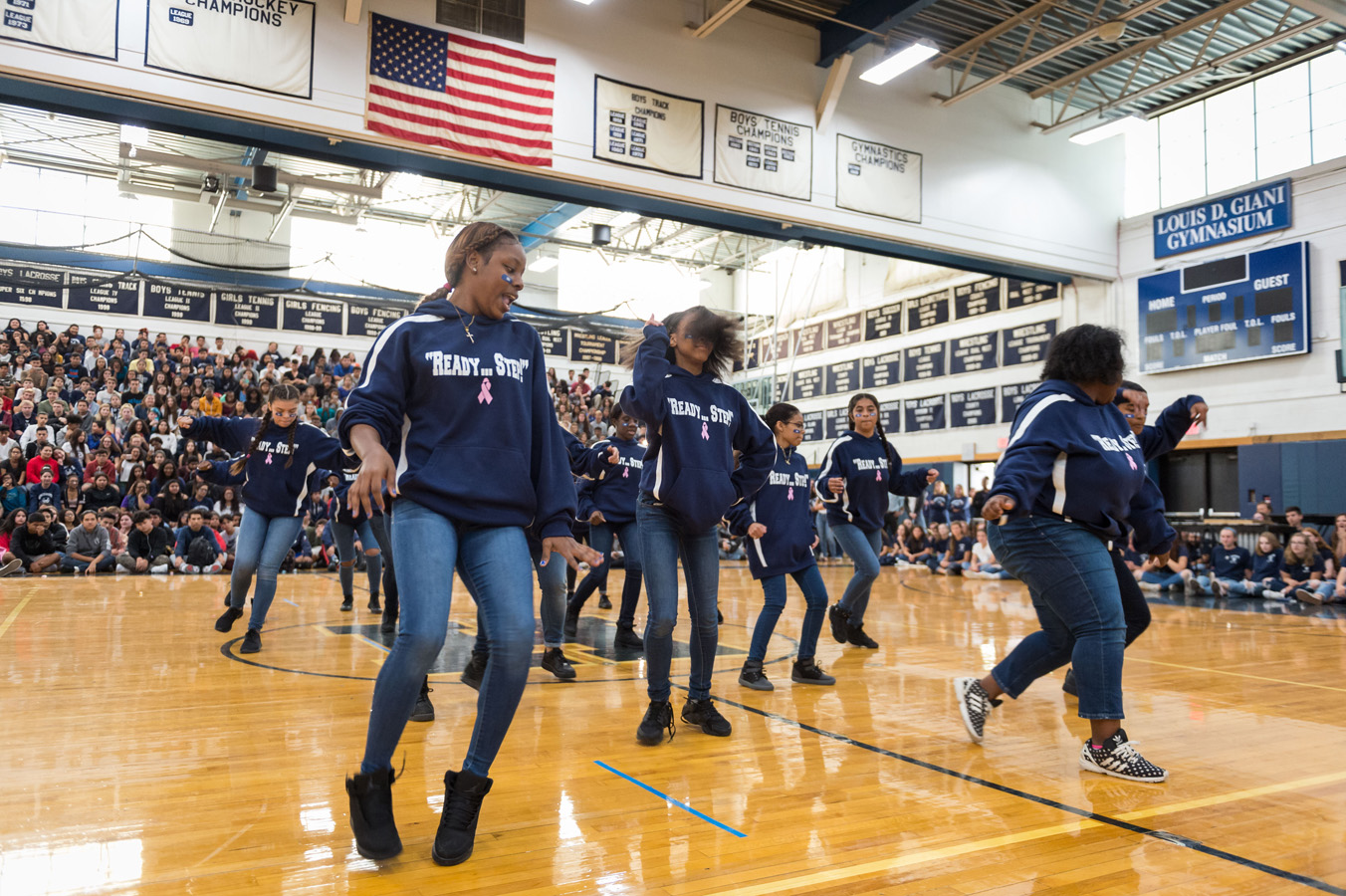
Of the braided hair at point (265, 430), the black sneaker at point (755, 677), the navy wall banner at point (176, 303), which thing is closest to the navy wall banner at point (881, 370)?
the navy wall banner at point (176, 303)

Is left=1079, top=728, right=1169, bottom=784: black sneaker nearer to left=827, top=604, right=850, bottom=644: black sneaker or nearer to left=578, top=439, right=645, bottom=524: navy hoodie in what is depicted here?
left=827, top=604, right=850, bottom=644: black sneaker

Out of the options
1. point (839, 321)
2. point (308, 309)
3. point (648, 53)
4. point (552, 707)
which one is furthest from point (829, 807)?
point (308, 309)

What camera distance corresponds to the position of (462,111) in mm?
10703

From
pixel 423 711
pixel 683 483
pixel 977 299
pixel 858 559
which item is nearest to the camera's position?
pixel 683 483

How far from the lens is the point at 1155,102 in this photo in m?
15.7

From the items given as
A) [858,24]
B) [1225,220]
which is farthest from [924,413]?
[858,24]

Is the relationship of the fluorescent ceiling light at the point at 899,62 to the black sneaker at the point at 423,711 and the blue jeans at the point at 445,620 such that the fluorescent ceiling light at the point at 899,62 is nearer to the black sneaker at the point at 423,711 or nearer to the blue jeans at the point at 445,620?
the black sneaker at the point at 423,711

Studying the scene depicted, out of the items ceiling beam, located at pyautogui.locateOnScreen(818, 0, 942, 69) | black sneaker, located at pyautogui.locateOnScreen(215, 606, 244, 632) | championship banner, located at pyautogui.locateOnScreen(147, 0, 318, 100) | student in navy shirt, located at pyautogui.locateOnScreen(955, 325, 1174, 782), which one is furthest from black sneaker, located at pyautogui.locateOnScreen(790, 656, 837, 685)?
ceiling beam, located at pyautogui.locateOnScreen(818, 0, 942, 69)

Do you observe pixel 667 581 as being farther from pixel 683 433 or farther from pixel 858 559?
pixel 858 559

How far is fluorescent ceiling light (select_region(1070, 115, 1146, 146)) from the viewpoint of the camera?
1529 centimetres

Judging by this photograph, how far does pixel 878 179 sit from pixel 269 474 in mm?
10619

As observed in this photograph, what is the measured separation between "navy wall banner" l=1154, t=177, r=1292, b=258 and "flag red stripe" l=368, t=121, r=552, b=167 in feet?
36.0

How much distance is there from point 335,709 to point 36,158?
20642 mm

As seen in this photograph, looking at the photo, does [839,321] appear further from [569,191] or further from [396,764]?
[396,764]
